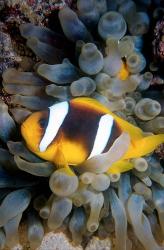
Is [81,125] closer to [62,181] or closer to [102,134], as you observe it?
[102,134]

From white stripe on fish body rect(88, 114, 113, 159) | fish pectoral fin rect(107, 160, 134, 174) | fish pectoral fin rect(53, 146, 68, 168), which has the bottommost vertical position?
fish pectoral fin rect(107, 160, 134, 174)

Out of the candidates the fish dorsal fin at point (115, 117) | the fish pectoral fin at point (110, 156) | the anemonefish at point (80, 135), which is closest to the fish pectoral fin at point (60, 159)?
the anemonefish at point (80, 135)

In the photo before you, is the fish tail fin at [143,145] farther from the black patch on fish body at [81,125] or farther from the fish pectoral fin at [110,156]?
the black patch on fish body at [81,125]

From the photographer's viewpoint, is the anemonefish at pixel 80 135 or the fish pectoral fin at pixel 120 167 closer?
the anemonefish at pixel 80 135

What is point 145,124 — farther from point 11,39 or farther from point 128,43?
point 11,39

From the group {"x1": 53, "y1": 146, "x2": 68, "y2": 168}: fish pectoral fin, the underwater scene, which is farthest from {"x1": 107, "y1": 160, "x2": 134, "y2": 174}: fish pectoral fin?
{"x1": 53, "y1": 146, "x2": 68, "y2": 168}: fish pectoral fin

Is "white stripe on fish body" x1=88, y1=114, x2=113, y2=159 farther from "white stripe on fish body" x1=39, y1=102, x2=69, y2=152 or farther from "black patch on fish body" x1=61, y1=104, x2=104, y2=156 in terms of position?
"white stripe on fish body" x1=39, y1=102, x2=69, y2=152

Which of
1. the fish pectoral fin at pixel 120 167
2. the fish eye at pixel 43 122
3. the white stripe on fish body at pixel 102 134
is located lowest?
Result: the fish pectoral fin at pixel 120 167
